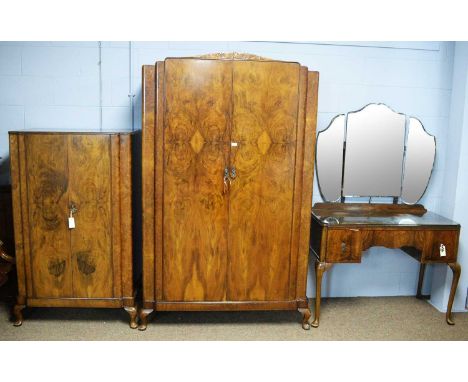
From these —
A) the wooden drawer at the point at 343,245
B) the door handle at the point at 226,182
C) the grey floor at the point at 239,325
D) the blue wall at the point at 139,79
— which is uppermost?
the blue wall at the point at 139,79

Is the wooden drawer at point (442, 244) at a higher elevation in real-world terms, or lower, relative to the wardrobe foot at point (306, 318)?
higher

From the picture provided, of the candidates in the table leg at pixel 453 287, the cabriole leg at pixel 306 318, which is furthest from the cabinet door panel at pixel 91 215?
the table leg at pixel 453 287

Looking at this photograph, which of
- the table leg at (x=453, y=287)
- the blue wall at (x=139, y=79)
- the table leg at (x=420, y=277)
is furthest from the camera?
Result: the table leg at (x=420, y=277)

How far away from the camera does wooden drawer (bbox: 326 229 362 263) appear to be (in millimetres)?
3008

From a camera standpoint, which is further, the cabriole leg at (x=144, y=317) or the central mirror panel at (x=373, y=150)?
the central mirror panel at (x=373, y=150)

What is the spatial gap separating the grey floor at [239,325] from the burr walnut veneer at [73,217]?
18cm

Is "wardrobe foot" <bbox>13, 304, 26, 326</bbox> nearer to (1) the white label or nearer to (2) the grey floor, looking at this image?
(2) the grey floor

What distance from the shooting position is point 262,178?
2.86m

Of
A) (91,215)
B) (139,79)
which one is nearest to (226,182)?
(91,215)

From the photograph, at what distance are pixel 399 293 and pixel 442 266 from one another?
1.40 feet

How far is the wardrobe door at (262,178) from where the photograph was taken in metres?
2.75

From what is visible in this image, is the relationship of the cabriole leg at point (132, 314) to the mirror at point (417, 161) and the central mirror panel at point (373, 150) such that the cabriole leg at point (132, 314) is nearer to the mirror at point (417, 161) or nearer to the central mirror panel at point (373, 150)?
the central mirror panel at point (373, 150)

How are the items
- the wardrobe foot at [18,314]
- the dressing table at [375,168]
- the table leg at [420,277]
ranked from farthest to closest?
the table leg at [420,277], the dressing table at [375,168], the wardrobe foot at [18,314]

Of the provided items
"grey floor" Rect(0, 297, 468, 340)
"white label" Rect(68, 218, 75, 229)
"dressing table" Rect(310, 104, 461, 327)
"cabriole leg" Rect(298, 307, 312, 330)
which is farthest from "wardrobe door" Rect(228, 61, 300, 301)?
"white label" Rect(68, 218, 75, 229)
